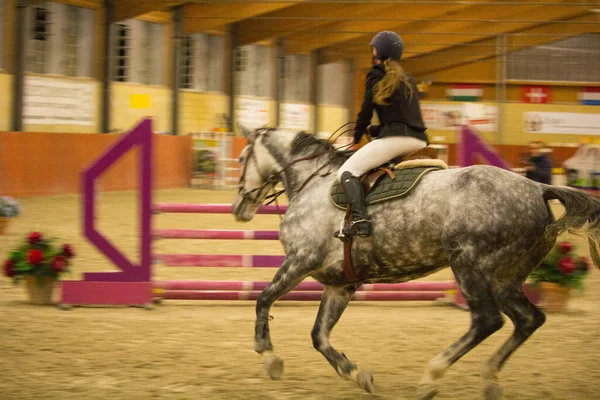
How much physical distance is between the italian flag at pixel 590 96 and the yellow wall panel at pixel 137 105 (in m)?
15.1

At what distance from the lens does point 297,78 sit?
33.0 meters

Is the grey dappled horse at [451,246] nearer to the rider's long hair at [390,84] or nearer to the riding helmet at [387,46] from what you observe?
the rider's long hair at [390,84]

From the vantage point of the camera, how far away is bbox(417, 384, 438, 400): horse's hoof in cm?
475

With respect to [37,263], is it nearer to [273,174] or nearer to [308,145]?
[273,174]

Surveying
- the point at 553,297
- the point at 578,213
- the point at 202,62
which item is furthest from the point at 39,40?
the point at 578,213

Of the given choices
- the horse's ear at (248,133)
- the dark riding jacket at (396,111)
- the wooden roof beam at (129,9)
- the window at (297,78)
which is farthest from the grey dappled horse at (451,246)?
the window at (297,78)

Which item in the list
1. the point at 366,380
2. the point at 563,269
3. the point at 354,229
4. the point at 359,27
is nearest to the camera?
the point at 366,380

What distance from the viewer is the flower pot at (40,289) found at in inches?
299

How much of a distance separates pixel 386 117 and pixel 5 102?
13.3 metres

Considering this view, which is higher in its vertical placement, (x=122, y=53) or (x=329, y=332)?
(x=122, y=53)

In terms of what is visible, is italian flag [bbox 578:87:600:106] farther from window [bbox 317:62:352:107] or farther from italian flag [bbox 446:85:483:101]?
window [bbox 317:62:352:107]

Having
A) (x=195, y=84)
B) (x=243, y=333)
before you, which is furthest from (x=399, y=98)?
(x=195, y=84)

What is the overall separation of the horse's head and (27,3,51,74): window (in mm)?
13113

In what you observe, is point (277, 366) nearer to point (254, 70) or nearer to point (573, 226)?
point (573, 226)
